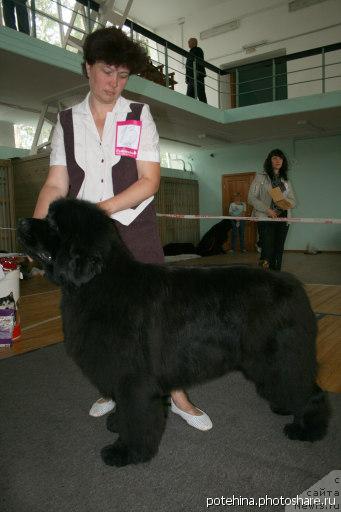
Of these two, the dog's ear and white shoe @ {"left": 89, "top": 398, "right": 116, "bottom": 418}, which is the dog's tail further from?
the dog's ear

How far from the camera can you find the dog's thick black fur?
5.39 ft

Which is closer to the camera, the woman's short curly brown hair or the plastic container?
the woman's short curly brown hair

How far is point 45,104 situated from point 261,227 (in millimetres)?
6757

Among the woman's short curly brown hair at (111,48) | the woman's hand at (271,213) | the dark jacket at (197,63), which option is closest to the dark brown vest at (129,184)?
the woman's short curly brown hair at (111,48)

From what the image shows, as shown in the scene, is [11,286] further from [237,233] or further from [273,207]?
[237,233]

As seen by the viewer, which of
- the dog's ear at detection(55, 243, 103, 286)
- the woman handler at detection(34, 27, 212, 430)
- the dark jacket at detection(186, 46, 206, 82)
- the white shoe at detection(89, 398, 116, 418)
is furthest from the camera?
the dark jacket at detection(186, 46, 206, 82)

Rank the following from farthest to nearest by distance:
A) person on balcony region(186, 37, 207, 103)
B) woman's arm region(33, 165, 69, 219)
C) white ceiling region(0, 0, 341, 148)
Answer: person on balcony region(186, 37, 207, 103), white ceiling region(0, 0, 341, 148), woman's arm region(33, 165, 69, 219)

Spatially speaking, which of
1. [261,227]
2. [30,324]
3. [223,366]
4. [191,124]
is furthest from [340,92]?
[223,366]

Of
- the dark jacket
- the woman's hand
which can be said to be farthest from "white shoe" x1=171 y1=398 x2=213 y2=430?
the dark jacket

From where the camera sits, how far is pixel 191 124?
38.8 feet

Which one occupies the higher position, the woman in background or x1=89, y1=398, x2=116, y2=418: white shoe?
the woman in background

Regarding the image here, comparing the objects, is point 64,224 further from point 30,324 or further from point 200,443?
point 30,324

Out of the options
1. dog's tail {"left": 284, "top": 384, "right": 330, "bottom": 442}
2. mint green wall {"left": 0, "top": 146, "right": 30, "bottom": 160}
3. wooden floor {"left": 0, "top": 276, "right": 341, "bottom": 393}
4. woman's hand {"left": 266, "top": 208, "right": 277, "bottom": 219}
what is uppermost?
mint green wall {"left": 0, "top": 146, "right": 30, "bottom": 160}

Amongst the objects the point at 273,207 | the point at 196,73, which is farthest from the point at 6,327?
the point at 196,73
